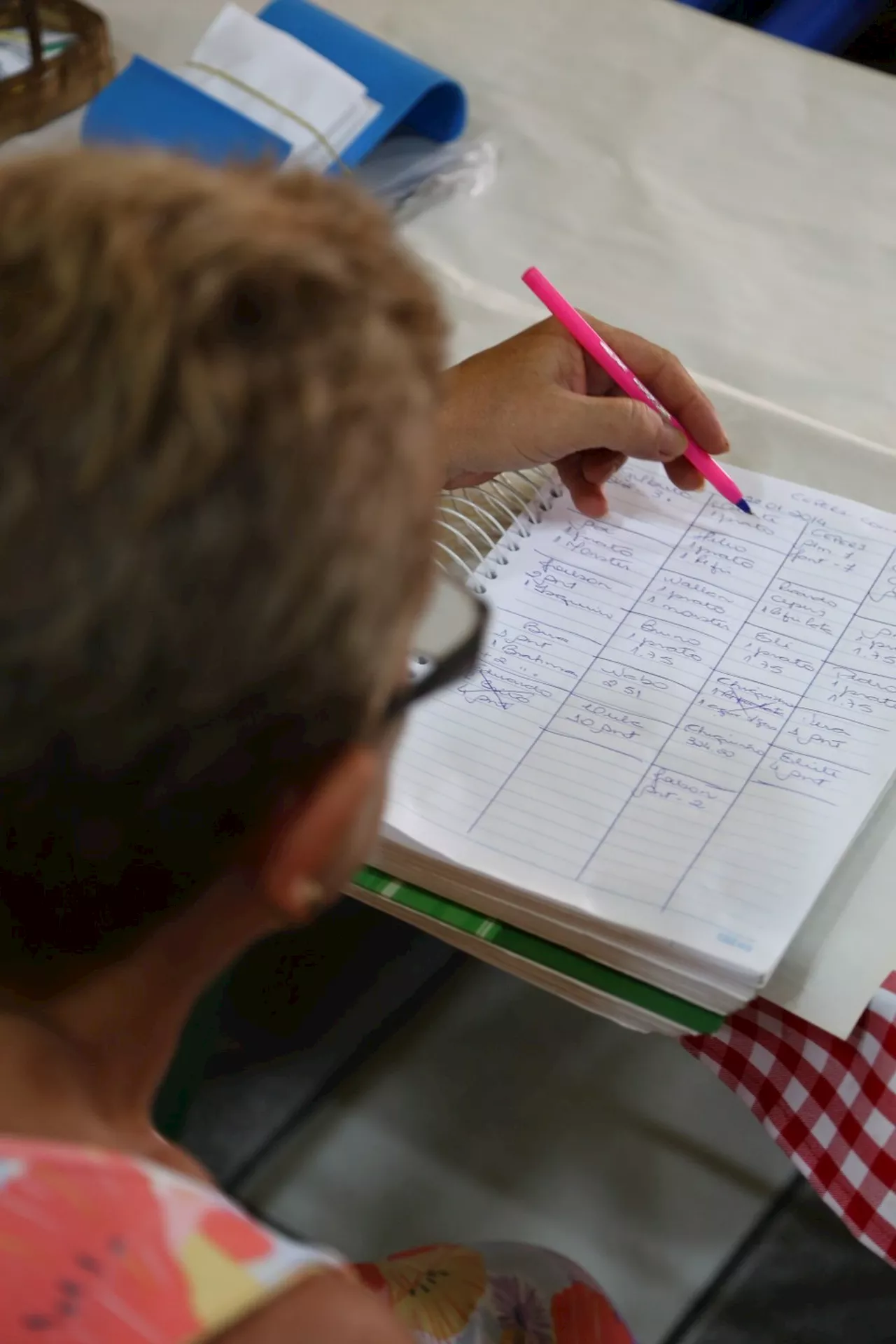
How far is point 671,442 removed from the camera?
83 centimetres

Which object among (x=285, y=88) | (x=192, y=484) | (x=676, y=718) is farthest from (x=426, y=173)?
(x=192, y=484)

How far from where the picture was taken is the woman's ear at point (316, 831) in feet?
1.44

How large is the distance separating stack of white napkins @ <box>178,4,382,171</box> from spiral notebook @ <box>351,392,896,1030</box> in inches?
16.6

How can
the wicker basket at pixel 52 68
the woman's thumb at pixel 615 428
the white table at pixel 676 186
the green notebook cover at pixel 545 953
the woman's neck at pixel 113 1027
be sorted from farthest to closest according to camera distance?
the wicker basket at pixel 52 68, the white table at pixel 676 186, the woman's thumb at pixel 615 428, the green notebook cover at pixel 545 953, the woman's neck at pixel 113 1027

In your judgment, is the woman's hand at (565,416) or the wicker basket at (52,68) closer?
the woman's hand at (565,416)

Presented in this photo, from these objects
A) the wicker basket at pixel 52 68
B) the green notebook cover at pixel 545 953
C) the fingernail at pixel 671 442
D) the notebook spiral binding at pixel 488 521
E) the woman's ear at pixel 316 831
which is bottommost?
the green notebook cover at pixel 545 953

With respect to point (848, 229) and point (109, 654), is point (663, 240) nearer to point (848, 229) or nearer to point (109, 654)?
point (848, 229)

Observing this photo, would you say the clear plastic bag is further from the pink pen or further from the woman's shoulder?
the woman's shoulder

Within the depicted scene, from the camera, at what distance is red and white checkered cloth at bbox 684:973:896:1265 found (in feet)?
2.10

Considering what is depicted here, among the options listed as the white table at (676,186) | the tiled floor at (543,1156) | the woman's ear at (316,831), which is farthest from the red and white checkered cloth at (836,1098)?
the tiled floor at (543,1156)

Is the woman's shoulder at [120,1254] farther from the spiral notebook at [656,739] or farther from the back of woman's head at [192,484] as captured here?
the spiral notebook at [656,739]

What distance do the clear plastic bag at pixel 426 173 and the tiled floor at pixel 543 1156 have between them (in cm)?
83

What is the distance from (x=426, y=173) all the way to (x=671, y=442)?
18.0 inches

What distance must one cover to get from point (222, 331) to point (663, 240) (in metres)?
0.82
